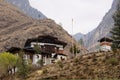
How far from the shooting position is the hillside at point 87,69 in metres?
51.5

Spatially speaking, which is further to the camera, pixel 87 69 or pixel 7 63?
pixel 7 63

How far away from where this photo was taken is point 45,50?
3895 inches

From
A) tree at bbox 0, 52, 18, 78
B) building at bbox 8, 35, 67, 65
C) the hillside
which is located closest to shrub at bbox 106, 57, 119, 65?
the hillside

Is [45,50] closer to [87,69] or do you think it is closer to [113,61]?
[87,69]

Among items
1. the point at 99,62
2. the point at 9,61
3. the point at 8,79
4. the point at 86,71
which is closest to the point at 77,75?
the point at 86,71

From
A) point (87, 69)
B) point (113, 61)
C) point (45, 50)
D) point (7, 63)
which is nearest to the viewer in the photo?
point (113, 61)

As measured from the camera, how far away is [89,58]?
6272cm

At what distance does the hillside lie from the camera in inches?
2026

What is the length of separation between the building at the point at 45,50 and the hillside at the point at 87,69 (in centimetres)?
2310

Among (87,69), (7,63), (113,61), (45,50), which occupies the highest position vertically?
(45,50)

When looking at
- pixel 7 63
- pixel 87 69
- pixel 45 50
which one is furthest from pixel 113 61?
pixel 45 50

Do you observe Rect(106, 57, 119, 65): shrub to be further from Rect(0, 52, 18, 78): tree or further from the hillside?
Rect(0, 52, 18, 78): tree

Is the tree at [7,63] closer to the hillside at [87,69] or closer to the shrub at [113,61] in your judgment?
the hillside at [87,69]

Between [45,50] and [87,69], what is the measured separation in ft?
145
